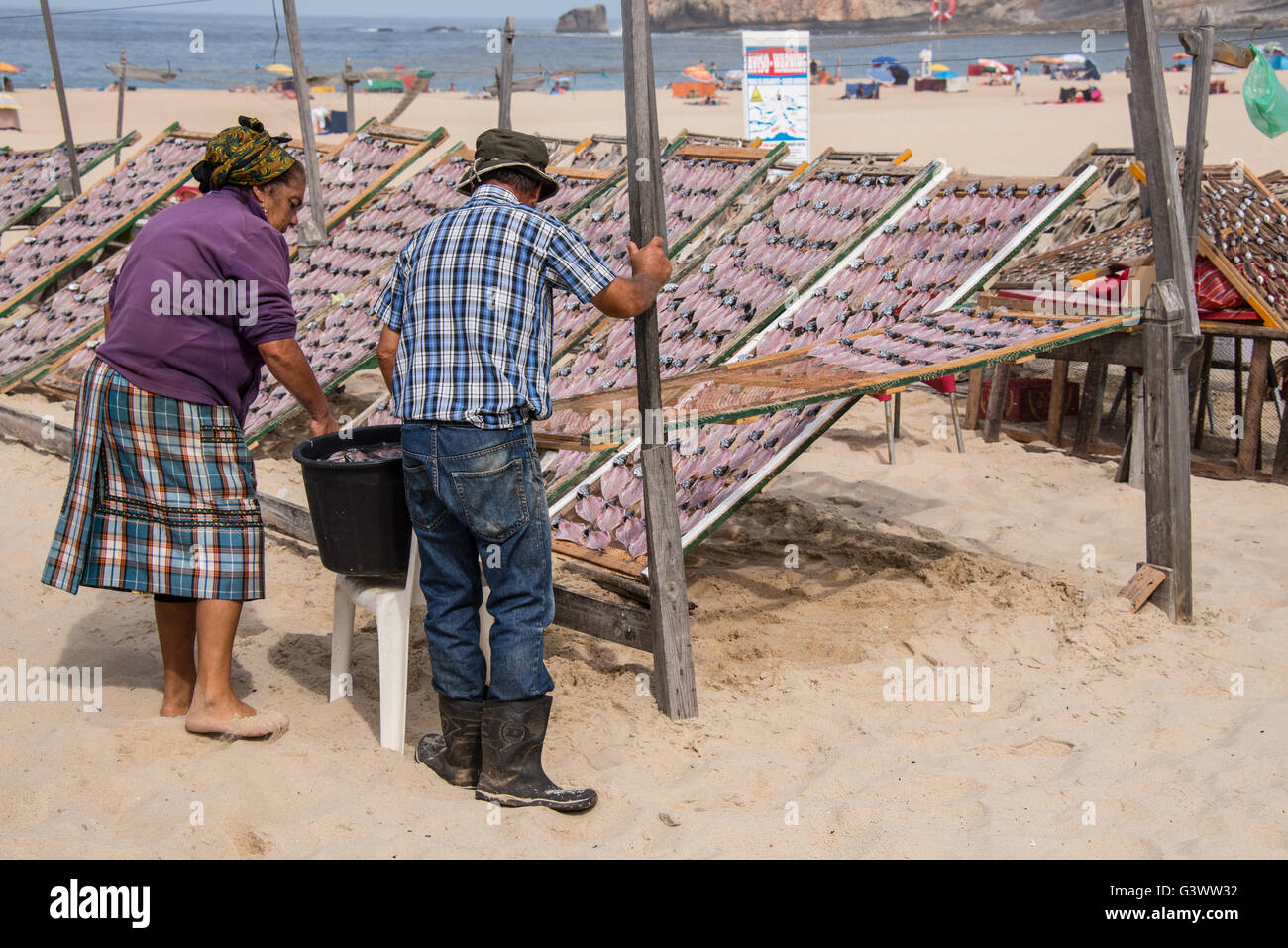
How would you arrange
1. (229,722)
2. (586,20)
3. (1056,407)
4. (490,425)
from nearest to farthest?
(490,425) → (229,722) → (1056,407) → (586,20)

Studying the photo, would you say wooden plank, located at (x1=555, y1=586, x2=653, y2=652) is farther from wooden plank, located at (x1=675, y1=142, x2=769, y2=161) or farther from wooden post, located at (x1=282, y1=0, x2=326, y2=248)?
wooden post, located at (x1=282, y1=0, x2=326, y2=248)

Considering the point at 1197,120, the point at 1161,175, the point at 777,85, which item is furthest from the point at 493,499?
the point at 777,85

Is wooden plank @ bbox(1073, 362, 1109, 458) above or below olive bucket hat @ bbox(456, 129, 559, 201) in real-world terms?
below

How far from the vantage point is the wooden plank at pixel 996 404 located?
6.99m

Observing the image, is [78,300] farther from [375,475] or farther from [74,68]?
[74,68]

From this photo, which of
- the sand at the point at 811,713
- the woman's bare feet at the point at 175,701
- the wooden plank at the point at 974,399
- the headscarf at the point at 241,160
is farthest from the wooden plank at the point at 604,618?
the wooden plank at the point at 974,399

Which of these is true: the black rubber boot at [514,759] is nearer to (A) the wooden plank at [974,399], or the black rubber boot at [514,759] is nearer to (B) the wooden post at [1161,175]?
(B) the wooden post at [1161,175]

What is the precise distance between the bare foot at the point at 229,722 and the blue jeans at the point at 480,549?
530 millimetres

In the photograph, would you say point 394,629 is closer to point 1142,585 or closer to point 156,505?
point 156,505

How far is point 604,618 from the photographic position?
3.91m

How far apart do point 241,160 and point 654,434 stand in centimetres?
137

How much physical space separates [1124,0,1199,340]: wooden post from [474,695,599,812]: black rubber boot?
8.50 feet

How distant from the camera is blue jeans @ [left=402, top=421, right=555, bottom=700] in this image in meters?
3.13

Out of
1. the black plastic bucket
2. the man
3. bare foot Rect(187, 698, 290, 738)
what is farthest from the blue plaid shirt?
bare foot Rect(187, 698, 290, 738)
